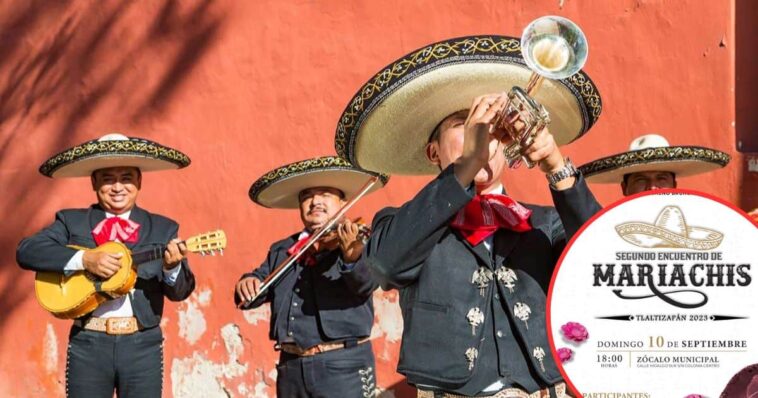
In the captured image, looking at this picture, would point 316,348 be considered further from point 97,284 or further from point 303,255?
point 97,284

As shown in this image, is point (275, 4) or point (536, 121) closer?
point (536, 121)

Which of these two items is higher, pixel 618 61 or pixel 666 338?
pixel 618 61

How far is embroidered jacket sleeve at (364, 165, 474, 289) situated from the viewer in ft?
9.95

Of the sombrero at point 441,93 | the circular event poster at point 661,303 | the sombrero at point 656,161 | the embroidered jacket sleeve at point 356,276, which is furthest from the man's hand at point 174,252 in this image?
the circular event poster at point 661,303

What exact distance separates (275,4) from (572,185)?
15.0 ft

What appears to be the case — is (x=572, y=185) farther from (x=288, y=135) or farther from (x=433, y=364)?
(x=288, y=135)

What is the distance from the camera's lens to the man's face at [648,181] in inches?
225

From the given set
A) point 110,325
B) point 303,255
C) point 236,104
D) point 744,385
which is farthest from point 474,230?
point 236,104

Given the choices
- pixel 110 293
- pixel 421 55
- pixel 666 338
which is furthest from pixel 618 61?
pixel 666 338

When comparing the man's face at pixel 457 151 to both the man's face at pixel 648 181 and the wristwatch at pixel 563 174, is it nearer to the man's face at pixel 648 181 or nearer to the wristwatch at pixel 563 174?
the wristwatch at pixel 563 174

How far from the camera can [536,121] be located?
2850 mm

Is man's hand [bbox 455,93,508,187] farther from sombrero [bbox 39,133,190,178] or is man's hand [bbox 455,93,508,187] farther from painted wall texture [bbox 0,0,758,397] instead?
painted wall texture [bbox 0,0,758,397]

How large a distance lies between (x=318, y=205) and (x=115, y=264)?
3.55 feet

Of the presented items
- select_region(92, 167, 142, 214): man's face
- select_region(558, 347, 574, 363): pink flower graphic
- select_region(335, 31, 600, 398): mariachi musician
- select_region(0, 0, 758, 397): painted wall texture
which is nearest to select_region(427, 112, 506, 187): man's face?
select_region(335, 31, 600, 398): mariachi musician
